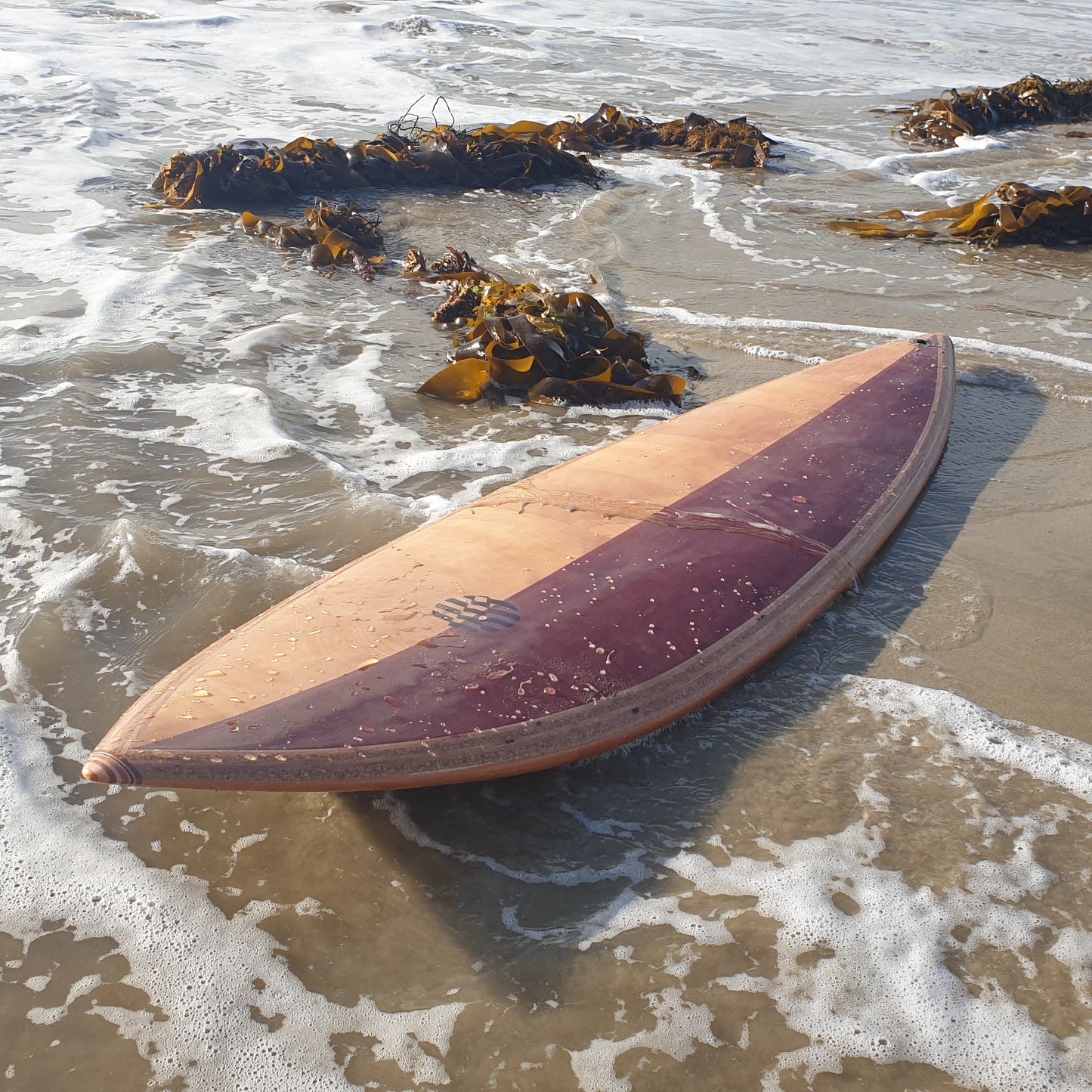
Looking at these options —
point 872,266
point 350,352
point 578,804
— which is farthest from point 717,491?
point 872,266

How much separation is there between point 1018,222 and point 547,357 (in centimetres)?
430

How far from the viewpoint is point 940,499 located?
402 centimetres

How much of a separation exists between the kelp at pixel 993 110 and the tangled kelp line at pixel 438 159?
2251 millimetres

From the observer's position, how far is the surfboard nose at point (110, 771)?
2080 mm

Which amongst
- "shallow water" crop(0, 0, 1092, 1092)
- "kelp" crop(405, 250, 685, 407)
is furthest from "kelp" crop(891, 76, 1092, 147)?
"kelp" crop(405, 250, 685, 407)

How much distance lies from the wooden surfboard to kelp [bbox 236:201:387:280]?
3769 mm

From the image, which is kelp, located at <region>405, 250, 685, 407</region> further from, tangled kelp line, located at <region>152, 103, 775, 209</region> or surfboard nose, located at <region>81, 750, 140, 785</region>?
tangled kelp line, located at <region>152, 103, 775, 209</region>

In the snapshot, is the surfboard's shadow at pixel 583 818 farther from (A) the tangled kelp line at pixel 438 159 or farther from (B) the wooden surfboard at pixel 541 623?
(A) the tangled kelp line at pixel 438 159

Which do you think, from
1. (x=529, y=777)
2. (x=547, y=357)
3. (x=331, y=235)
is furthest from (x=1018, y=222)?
(x=529, y=777)

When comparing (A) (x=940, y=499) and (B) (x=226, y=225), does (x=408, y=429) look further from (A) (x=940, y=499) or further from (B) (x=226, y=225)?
(B) (x=226, y=225)

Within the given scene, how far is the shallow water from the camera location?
6.61 feet

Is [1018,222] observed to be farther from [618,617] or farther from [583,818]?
[583,818]

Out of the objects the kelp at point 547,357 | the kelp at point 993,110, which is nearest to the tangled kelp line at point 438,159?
the kelp at point 993,110

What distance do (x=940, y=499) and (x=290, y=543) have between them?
104 inches
